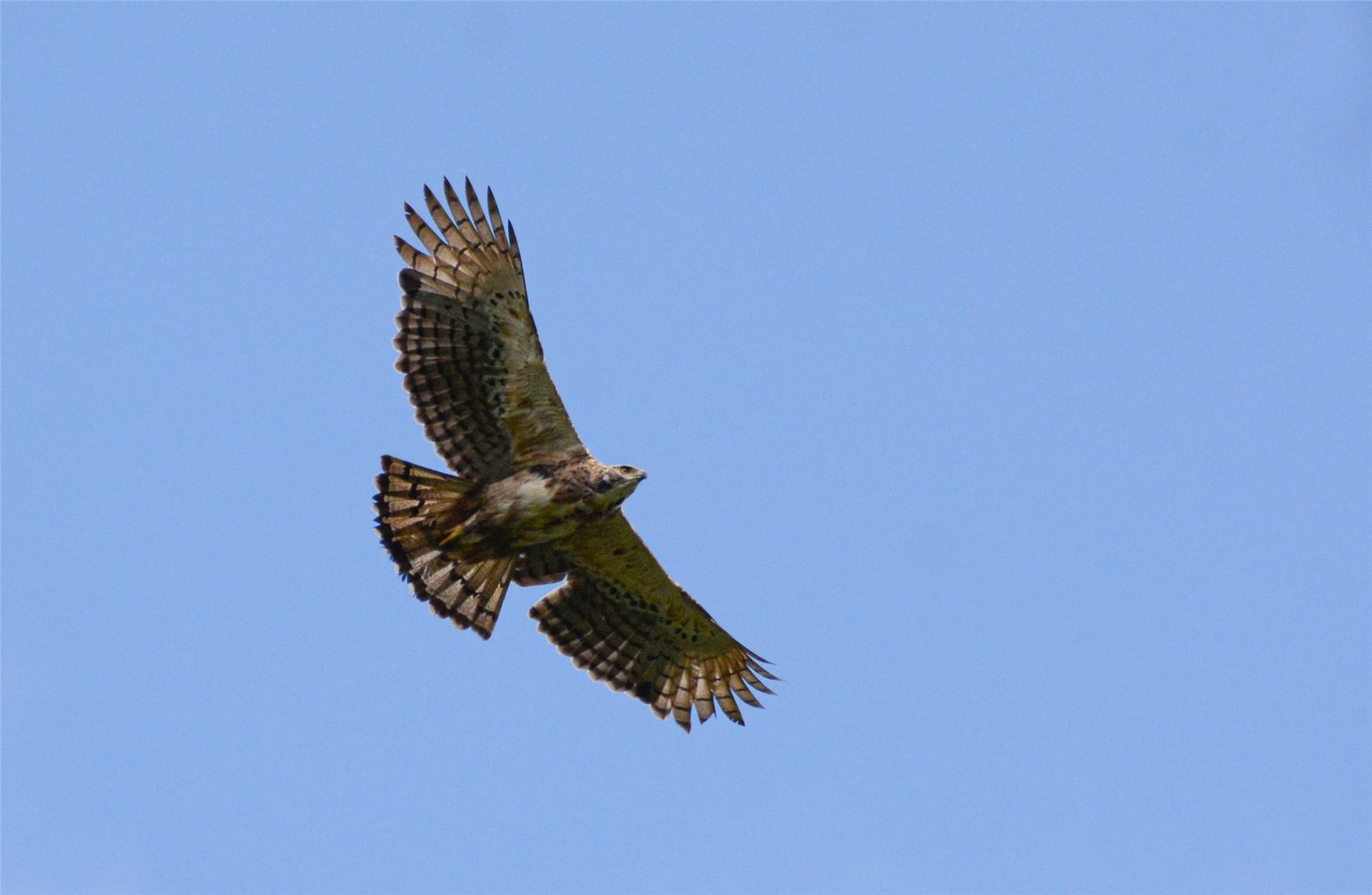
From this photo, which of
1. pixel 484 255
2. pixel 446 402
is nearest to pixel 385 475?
pixel 446 402

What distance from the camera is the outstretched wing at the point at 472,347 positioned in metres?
17.0

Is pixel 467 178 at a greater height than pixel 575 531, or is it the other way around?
pixel 467 178

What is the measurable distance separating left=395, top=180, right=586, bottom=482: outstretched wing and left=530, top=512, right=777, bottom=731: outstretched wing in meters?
1.64

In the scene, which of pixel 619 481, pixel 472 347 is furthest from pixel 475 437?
pixel 619 481

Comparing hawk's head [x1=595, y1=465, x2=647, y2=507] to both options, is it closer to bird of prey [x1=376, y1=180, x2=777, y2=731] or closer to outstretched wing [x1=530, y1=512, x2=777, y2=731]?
bird of prey [x1=376, y1=180, x2=777, y2=731]

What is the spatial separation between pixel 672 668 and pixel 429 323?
14.3ft

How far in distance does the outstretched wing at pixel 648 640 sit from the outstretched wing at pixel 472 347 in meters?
1.64

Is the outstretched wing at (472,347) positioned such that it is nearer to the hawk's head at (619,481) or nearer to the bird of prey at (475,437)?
the bird of prey at (475,437)

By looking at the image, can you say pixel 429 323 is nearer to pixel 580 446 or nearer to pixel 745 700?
pixel 580 446

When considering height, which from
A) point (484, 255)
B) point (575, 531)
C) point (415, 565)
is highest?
point (484, 255)

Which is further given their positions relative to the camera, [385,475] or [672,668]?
[672,668]

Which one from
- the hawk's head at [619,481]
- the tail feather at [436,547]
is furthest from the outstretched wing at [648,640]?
the hawk's head at [619,481]

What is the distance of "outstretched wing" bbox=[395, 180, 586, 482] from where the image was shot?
55.7 feet

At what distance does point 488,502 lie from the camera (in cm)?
1708
